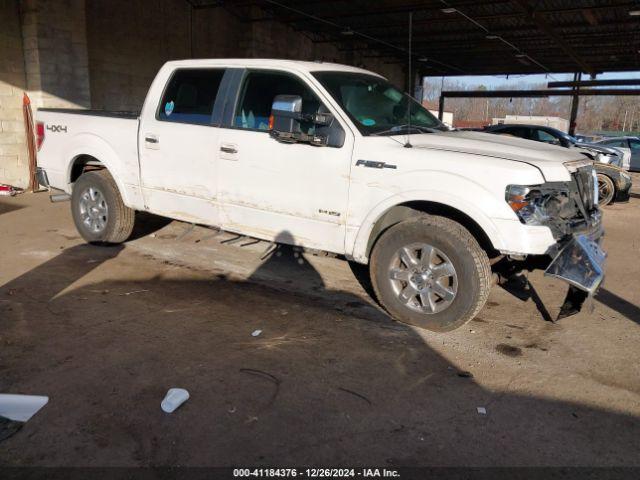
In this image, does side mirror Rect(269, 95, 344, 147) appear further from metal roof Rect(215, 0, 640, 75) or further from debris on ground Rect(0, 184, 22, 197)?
metal roof Rect(215, 0, 640, 75)

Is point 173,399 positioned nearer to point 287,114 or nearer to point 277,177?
point 277,177

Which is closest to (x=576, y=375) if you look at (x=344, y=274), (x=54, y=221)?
(x=344, y=274)

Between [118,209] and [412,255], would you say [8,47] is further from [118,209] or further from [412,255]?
[412,255]

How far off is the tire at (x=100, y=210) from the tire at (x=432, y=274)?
3.24 meters

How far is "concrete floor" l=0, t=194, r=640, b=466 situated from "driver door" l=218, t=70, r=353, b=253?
0.67 meters

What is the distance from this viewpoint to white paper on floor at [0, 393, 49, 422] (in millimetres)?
2883

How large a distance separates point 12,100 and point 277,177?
7.85 m

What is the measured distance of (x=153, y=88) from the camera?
18.1 ft

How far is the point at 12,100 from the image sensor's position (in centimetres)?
980

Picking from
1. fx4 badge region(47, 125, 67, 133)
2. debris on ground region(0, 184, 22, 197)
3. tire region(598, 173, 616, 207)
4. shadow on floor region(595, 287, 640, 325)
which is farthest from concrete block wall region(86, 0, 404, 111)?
shadow on floor region(595, 287, 640, 325)

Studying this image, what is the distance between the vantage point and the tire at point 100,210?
5906 mm

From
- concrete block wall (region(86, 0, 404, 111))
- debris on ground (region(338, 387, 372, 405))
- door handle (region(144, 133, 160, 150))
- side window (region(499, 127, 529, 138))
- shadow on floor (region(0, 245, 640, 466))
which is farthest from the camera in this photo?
side window (region(499, 127, 529, 138))

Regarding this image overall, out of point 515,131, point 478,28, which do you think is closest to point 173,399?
point 515,131

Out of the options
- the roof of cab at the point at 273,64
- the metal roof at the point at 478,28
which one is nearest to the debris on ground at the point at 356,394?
the roof of cab at the point at 273,64
